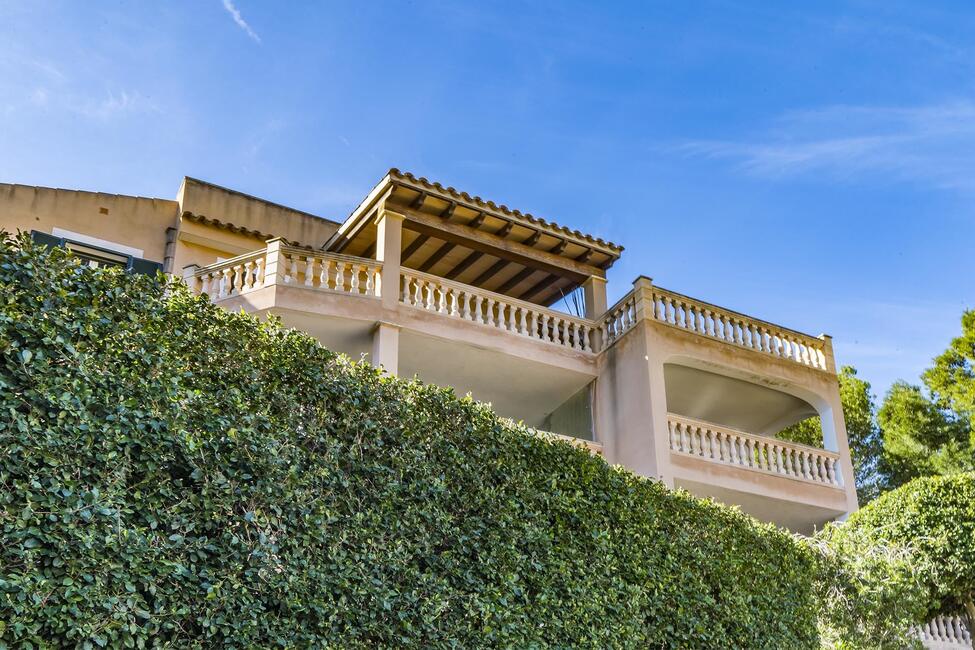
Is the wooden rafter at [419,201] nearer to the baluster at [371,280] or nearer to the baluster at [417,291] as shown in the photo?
the baluster at [417,291]

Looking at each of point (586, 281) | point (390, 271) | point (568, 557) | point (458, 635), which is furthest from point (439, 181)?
point (458, 635)

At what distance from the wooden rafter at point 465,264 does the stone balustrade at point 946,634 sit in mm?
9863

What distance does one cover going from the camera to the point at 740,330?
57.8 feet

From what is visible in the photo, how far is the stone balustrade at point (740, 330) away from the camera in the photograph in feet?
55.6

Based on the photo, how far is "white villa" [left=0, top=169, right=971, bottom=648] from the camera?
49.8 feet

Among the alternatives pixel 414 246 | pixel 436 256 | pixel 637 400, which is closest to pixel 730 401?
pixel 637 400

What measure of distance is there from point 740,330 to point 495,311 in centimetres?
473

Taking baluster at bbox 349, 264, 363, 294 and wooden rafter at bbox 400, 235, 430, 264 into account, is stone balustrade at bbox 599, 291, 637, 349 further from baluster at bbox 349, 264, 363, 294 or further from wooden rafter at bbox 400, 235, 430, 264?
baluster at bbox 349, 264, 363, 294

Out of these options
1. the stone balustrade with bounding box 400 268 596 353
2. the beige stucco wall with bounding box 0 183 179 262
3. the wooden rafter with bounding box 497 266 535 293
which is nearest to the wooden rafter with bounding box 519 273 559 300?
the wooden rafter with bounding box 497 266 535 293

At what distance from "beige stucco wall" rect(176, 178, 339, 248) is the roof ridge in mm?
3705

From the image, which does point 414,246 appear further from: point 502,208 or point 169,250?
point 169,250

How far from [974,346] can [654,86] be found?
13449mm

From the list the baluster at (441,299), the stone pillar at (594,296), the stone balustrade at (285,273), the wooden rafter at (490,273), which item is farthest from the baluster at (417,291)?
the stone pillar at (594,296)

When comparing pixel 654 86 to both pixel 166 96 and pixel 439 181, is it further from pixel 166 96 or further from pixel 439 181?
pixel 166 96
